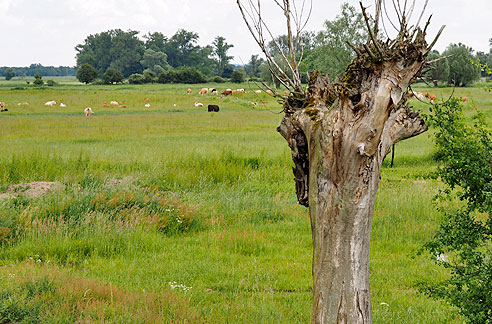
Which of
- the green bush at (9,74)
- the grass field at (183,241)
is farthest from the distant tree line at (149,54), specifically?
the grass field at (183,241)

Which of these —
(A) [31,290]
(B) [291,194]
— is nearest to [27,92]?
(B) [291,194]

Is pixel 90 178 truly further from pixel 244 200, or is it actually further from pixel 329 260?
pixel 329 260

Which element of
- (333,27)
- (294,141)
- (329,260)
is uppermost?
(333,27)

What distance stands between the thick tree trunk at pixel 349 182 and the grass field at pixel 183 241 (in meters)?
1.28

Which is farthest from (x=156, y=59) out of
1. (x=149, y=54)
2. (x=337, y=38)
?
(x=337, y=38)

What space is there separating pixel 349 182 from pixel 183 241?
6161 mm

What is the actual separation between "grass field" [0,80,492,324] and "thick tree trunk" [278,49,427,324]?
4.20ft

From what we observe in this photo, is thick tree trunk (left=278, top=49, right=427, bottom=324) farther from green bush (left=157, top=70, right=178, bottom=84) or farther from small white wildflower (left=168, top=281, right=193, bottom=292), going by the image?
green bush (left=157, top=70, right=178, bottom=84)

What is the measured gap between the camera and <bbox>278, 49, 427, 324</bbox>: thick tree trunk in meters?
4.39

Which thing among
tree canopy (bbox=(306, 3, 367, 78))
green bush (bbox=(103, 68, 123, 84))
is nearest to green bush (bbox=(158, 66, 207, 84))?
green bush (bbox=(103, 68, 123, 84))

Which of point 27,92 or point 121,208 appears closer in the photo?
point 121,208

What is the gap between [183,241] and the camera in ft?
32.8

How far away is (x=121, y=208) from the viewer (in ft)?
36.5

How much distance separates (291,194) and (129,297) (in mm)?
7889
